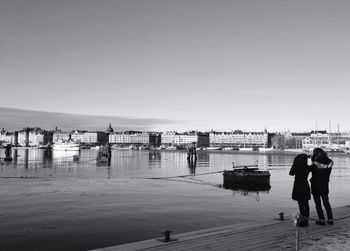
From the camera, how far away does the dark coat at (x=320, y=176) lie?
12914 millimetres

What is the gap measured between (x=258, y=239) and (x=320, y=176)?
382 centimetres

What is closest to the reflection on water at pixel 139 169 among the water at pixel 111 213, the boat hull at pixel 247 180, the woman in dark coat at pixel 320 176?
the boat hull at pixel 247 180

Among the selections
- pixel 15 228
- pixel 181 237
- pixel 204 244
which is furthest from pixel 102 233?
pixel 204 244

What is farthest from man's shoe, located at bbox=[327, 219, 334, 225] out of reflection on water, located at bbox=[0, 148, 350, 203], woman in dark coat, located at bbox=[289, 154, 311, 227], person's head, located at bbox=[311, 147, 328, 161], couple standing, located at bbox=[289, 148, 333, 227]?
reflection on water, located at bbox=[0, 148, 350, 203]

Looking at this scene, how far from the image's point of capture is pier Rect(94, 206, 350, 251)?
9961mm

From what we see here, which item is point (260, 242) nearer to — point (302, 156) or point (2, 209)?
point (302, 156)

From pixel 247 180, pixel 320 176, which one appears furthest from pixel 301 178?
pixel 247 180

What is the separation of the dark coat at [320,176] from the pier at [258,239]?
1188mm

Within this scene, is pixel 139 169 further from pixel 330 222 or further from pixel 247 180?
pixel 330 222

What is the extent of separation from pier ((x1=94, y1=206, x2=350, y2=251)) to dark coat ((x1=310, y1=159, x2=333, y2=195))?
119 centimetres

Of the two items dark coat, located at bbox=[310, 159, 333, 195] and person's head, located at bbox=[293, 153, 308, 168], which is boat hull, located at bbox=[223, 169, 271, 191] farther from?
person's head, located at bbox=[293, 153, 308, 168]

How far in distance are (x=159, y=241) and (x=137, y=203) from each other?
1479cm

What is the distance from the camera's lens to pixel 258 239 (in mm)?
10797

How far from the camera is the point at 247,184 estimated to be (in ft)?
128
